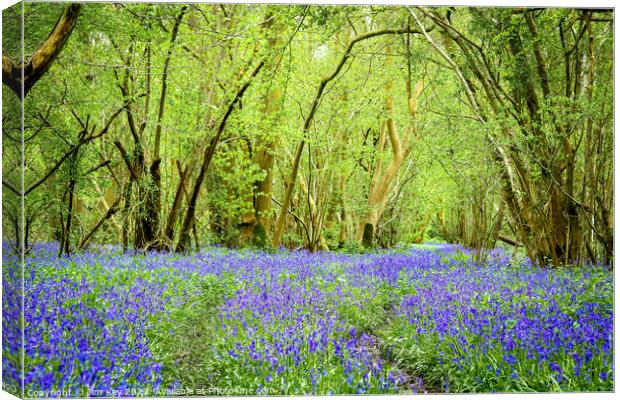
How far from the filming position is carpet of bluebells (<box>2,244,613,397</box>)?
426 centimetres

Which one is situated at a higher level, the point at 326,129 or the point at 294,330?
the point at 326,129

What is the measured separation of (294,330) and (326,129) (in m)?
2.08

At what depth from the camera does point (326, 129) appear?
5.72 metres

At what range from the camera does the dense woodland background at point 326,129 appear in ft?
16.6

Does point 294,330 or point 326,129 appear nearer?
point 294,330

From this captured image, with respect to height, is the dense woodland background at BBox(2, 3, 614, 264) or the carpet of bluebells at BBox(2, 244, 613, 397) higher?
the dense woodland background at BBox(2, 3, 614, 264)

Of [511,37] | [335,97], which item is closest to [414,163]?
[335,97]

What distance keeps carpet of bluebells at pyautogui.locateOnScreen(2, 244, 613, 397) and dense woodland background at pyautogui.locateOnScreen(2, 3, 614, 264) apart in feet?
1.64

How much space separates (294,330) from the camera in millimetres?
4543

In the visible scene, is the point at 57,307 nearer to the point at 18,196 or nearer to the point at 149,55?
the point at 18,196

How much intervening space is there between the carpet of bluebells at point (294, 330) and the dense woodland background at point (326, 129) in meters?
0.50

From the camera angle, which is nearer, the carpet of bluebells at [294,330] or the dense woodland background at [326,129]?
→ the carpet of bluebells at [294,330]

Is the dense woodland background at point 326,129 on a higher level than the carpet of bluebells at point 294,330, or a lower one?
higher

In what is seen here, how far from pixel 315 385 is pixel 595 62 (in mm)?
3640
